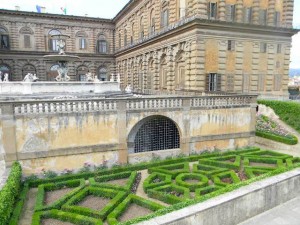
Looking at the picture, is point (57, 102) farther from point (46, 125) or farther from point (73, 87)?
point (73, 87)

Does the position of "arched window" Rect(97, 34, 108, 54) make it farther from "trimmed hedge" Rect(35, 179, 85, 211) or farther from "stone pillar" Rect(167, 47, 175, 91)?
"trimmed hedge" Rect(35, 179, 85, 211)

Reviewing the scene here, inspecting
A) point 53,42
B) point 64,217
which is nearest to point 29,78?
point 64,217

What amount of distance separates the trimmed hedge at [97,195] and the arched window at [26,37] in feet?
148

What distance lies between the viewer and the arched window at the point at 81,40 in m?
52.5

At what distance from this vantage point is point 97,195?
39.0 ft

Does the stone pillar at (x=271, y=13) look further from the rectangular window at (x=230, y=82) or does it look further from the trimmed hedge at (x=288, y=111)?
the trimmed hedge at (x=288, y=111)

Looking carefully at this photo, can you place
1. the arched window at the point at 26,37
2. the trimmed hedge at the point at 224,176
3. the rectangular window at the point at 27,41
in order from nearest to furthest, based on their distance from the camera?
the trimmed hedge at the point at 224,176
the arched window at the point at 26,37
the rectangular window at the point at 27,41

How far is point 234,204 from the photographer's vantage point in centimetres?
823

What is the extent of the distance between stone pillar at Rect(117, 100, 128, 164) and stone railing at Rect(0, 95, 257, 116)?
0.06 m

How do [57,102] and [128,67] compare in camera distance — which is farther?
[128,67]

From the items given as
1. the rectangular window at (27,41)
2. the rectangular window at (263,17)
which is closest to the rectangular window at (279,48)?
the rectangular window at (263,17)

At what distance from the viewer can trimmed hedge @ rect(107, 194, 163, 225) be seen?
962 cm

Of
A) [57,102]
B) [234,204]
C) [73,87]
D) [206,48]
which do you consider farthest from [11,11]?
[234,204]

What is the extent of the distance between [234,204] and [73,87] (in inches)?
798
